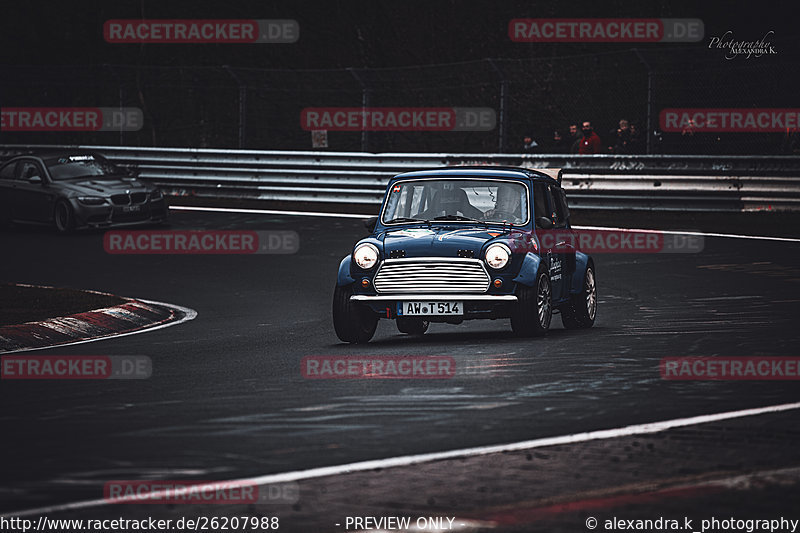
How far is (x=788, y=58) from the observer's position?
25.6 metres

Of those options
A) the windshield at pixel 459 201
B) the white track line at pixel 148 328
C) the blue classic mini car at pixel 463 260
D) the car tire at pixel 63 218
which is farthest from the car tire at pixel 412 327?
the car tire at pixel 63 218

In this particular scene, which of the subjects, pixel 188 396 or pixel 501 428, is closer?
pixel 501 428

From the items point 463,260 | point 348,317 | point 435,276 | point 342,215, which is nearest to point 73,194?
point 342,215

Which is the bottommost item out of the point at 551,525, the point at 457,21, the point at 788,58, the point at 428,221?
the point at 551,525

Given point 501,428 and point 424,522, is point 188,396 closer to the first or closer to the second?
point 501,428

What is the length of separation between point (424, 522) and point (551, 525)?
53 centimetres

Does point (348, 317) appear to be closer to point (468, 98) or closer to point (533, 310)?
point (533, 310)

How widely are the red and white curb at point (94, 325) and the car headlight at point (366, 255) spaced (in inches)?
98.5

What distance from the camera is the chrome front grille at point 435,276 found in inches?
467

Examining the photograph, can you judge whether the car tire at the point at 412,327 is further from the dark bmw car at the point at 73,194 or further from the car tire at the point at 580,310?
the dark bmw car at the point at 73,194

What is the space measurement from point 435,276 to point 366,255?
65cm

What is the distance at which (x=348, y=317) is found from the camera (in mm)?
12141

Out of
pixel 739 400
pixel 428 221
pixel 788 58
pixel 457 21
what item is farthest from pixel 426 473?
pixel 457 21

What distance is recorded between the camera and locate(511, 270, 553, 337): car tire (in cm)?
1190
